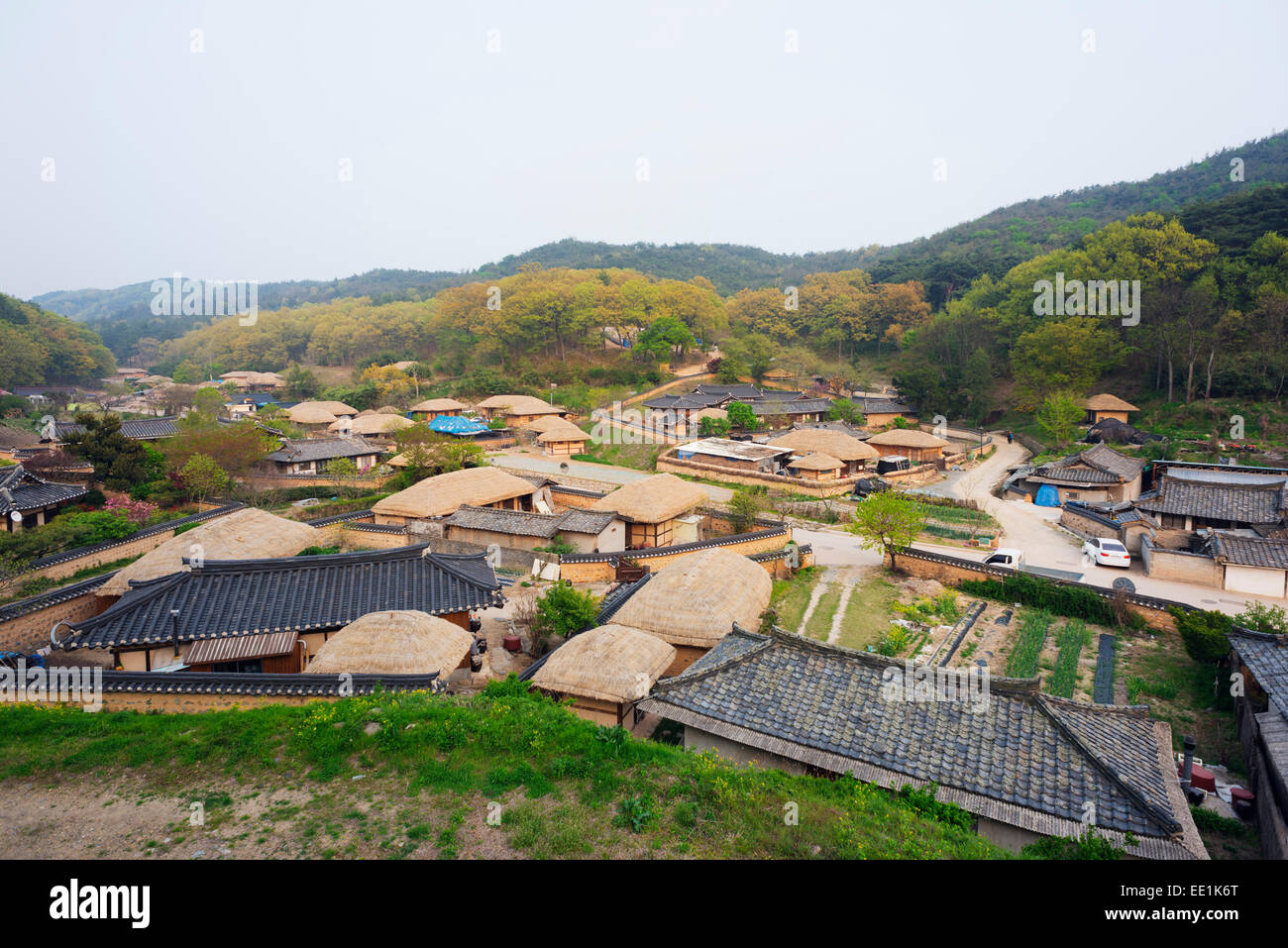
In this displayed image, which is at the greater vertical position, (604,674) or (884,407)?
(884,407)

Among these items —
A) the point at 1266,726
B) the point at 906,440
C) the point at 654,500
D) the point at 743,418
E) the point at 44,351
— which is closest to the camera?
the point at 1266,726

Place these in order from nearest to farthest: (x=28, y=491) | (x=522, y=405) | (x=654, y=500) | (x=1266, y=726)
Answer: (x=1266, y=726) → (x=28, y=491) → (x=654, y=500) → (x=522, y=405)

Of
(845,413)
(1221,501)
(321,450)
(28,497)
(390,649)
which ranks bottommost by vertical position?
(390,649)

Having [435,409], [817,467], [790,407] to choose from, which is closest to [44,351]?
[435,409]

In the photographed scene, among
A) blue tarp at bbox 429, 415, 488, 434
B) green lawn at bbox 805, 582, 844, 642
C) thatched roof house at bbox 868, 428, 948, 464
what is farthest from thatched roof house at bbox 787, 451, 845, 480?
blue tarp at bbox 429, 415, 488, 434

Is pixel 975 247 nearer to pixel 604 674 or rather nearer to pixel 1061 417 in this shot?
pixel 1061 417

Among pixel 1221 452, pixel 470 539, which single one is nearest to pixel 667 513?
pixel 470 539
